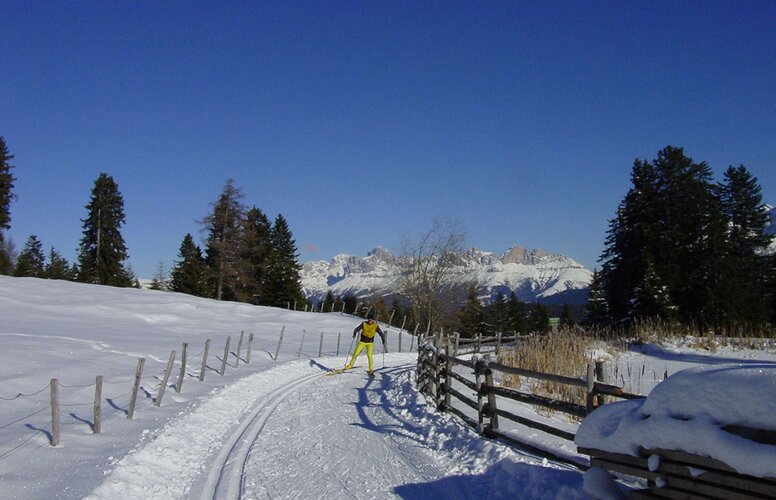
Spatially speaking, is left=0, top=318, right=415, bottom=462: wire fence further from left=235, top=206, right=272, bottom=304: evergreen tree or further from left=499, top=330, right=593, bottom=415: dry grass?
left=235, top=206, right=272, bottom=304: evergreen tree

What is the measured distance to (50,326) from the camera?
2720 centimetres

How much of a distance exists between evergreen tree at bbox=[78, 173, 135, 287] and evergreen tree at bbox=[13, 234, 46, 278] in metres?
18.3

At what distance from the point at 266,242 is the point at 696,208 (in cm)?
4371

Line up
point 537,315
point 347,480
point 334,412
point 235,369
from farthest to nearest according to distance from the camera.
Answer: point 537,315 → point 235,369 → point 334,412 → point 347,480

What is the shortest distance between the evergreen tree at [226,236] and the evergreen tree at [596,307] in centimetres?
3378

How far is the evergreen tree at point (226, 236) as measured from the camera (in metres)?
53.8

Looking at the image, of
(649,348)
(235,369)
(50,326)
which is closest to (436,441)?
(235,369)

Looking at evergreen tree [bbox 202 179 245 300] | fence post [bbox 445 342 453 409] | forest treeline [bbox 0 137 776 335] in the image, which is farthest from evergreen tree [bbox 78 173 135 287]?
fence post [bbox 445 342 453 409]

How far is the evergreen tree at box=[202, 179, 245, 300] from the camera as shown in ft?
176

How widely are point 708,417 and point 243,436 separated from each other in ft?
26.8

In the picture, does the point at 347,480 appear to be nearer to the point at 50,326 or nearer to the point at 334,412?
the point at 334,412

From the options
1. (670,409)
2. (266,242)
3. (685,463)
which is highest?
(266,242)

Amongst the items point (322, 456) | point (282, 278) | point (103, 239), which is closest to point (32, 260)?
point (103, 239)

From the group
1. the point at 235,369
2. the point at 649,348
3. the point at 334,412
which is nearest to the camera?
the point at 334,412
